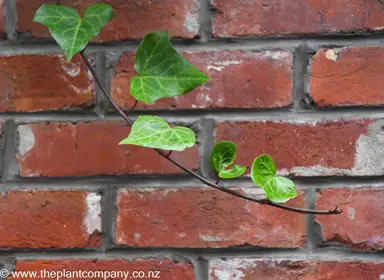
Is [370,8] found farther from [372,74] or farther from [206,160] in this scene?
[206,160]

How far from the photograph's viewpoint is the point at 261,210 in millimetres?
509

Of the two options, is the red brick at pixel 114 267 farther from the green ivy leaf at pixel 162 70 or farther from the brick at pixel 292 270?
the green ivy leaf at pixel 162 70

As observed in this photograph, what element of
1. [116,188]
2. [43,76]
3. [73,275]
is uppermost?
[43,76]

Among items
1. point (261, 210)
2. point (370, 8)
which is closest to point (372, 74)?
point (370, 8)

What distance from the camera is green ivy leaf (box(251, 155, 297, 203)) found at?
41cm

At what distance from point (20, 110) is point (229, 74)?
259 millimetres

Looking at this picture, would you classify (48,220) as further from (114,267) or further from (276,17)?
(276,17)

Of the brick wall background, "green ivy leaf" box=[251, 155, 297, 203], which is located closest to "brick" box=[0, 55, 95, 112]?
the brick wall background

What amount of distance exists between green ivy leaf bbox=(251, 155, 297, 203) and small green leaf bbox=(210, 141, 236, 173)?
1.2 inches

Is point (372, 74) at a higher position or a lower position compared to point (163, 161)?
higher

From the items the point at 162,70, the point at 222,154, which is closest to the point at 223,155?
the point at 222,154

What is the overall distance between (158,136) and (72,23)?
16 centimetres

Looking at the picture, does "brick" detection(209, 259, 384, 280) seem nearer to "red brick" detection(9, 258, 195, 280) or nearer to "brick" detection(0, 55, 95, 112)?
"red brick" detection(9, 258, 195, 280)

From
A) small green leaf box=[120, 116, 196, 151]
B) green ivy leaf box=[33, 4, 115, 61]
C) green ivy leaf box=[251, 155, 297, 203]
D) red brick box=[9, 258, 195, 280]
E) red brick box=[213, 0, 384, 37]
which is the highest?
red brick box=[213, 0, 384, 37]
